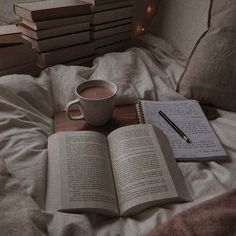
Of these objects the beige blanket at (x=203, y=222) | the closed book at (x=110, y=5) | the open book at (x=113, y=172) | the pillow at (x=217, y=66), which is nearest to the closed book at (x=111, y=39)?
the closed book at (x=110, y=5)

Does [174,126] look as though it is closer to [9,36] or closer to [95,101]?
[95,101]

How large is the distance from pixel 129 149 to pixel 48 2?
0.61 m

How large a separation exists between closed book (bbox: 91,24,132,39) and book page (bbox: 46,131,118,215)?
0.51 meters

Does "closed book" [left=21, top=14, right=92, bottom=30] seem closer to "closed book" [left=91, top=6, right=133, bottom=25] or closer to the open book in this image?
"closed book" [left=91, top=6, right=133, bottom=25]

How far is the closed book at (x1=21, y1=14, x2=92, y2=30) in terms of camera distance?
0.88 m

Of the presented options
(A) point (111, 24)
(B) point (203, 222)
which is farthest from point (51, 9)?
(B) point (203, 222)

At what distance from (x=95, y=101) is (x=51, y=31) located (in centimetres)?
39

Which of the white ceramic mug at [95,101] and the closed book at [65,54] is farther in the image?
the closed book at [65,54]

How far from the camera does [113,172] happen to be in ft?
1.85

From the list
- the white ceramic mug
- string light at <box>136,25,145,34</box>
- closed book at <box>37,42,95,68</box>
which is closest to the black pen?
the white ceramic mug

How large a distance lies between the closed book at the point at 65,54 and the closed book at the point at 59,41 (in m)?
0.01

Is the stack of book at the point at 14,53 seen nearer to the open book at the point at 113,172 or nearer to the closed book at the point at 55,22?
the closed book at the point at 55,22

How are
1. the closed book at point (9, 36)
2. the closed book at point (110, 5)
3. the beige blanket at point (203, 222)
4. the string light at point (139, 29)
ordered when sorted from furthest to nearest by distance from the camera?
the string light at point (139, 29), the closed book at point (110, 5), the closed book at point (9, 36), the beige blanket at point (203, 222)

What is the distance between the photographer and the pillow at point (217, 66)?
0.74 m
